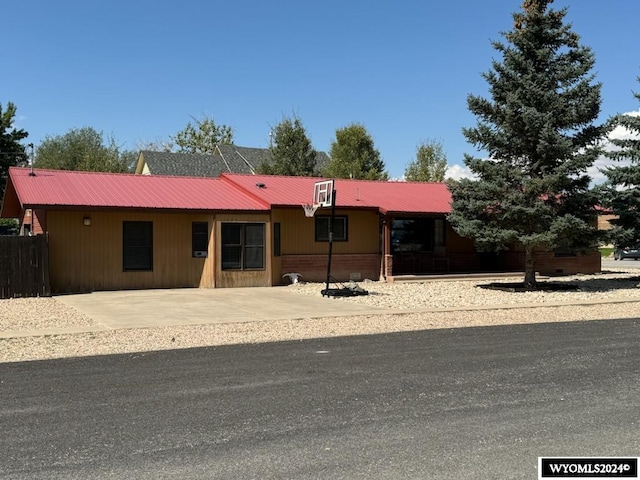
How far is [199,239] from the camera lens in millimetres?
20797

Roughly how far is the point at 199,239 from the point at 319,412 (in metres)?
15.4

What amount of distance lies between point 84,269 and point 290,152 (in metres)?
23.7

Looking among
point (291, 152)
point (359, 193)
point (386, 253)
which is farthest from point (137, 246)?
point (291, 152)

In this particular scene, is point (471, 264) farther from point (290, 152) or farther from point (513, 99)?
point (290, 152)

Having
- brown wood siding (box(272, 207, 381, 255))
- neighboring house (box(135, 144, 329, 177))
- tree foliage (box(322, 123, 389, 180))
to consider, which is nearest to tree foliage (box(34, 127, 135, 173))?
neighboring house (box(135, 144, 329, 177))

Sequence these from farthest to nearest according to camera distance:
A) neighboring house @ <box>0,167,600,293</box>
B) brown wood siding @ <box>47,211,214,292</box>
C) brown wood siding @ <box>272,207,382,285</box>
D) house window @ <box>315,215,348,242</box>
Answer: house window @ <box>315,215,348,242</box> → brown wood siding @ <box>272,207,382,285</box> → neighboring house @ <box>0,167,600,293</box> → brown wood siding @ <box>47,211,214,292</box>

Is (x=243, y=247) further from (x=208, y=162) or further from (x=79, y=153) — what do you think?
(x=79, y=153)

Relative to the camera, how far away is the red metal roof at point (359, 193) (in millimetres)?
22547

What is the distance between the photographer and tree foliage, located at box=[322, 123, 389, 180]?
42.6 m

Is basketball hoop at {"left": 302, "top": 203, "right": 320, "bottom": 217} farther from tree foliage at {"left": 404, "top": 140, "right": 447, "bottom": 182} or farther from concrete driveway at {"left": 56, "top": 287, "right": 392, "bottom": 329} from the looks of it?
tree foliage at {"left": 404, "top": 140, "right": 447, "bottom": 182}

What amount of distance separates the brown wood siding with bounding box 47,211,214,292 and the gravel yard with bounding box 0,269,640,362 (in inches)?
78.2

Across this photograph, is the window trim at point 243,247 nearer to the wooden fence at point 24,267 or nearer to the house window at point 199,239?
the house window at point 199,239

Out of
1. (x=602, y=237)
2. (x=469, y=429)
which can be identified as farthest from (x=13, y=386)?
(x=602, y=237)

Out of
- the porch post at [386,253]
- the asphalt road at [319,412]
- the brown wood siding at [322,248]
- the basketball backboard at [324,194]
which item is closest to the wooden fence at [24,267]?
the brown wood siding at [322,248]
